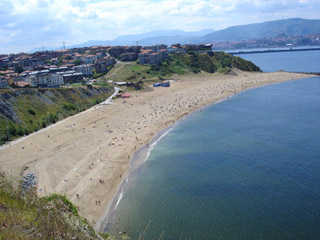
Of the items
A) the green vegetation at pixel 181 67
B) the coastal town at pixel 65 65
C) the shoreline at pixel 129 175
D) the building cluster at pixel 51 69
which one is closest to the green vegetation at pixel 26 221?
the shoreline at pixel 129 175

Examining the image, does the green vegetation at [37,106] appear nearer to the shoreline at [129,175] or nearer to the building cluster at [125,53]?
the shoreline at [129,175]

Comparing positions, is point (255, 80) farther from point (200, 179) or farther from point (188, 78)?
point (200, 179)

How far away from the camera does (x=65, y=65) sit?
99.4 metres

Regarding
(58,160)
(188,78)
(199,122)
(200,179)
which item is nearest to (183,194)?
(200,179)

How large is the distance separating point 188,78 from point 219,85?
13.2 m

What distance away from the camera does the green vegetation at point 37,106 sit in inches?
1716

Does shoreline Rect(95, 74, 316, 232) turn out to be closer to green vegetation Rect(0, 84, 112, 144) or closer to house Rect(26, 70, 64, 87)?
green vegetation Rect(0, 84, 112, 144)

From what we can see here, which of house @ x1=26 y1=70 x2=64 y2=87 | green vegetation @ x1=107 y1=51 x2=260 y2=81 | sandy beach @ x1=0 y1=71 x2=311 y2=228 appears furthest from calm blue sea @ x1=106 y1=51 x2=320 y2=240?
green vegetation @ x1=107 y1=51 x2=260 y2=81

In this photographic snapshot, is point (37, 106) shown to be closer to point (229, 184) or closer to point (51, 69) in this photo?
point (51, 69)

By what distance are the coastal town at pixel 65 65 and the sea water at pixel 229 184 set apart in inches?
1561

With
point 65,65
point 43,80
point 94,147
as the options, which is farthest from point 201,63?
point 94,147

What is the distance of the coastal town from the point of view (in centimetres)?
7031

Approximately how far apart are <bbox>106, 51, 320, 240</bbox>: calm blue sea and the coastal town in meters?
40.0

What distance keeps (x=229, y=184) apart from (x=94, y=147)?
786 inches
